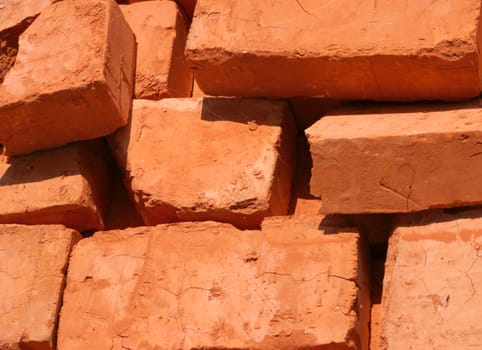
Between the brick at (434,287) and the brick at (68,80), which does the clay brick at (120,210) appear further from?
the brick at (434,287)

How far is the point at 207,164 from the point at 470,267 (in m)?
1.04

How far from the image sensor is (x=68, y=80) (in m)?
3.93

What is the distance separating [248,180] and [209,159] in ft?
0.62

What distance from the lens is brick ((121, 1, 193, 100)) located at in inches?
169

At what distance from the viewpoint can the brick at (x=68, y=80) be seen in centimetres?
393

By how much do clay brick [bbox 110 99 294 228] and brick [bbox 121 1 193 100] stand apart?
155mm

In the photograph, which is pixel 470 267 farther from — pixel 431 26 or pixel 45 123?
pixel 45 123

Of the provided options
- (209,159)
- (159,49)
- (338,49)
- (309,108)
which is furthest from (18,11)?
(338,49)

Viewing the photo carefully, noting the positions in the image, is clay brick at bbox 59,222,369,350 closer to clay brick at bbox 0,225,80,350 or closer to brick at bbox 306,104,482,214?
clay brick at bbox 0,225,80,350

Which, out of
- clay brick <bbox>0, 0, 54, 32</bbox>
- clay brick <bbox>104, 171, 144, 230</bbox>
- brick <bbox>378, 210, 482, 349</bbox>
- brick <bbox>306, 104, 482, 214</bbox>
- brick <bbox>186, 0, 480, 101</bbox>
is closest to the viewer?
brick <bbox>378, 210, 482, 349</bbox>

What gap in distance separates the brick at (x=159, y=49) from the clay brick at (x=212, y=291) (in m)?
0.66

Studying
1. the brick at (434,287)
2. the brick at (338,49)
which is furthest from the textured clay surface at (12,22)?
the brick at (434,287)

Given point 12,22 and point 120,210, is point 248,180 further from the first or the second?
point 12,22

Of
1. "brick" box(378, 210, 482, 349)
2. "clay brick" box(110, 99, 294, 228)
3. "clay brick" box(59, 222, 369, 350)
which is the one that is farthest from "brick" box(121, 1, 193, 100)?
"brick" box(378, 210, 482, 349)
